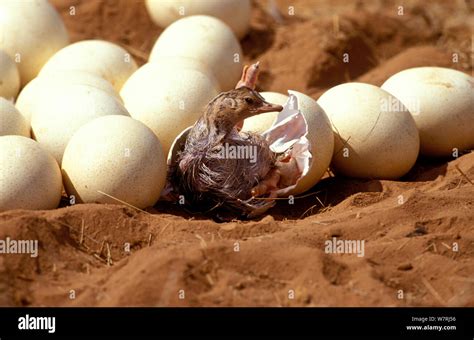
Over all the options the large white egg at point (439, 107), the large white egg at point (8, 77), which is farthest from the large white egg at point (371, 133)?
the large white egg at point (8, 77)

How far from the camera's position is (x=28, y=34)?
27.9 ft

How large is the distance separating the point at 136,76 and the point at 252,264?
9.11 ft

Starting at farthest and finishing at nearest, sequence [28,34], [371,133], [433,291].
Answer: [28,34]
[371,133]
[433,291]

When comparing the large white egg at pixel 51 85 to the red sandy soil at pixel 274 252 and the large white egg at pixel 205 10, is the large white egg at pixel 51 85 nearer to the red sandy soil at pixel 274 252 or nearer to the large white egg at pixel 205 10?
the red sandy soil at pixel 274 252

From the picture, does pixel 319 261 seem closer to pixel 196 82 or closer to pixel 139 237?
pixel 139 237

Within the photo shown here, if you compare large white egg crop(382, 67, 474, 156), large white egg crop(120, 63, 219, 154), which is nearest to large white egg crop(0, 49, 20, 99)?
large white egg crop(120, 63, 219, 154)

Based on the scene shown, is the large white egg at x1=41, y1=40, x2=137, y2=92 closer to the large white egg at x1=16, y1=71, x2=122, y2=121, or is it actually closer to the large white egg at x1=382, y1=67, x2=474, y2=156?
the large white egg at x1=16, y1=71, x2=122, y2=121

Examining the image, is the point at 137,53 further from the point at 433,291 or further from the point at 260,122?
the point at 433,291

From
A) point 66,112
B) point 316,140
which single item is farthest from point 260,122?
point 66,112

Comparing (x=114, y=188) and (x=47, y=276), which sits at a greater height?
(x=114, y=188)

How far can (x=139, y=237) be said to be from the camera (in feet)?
19.6

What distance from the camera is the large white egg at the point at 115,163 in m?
6.38

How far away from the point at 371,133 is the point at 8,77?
3.03m
